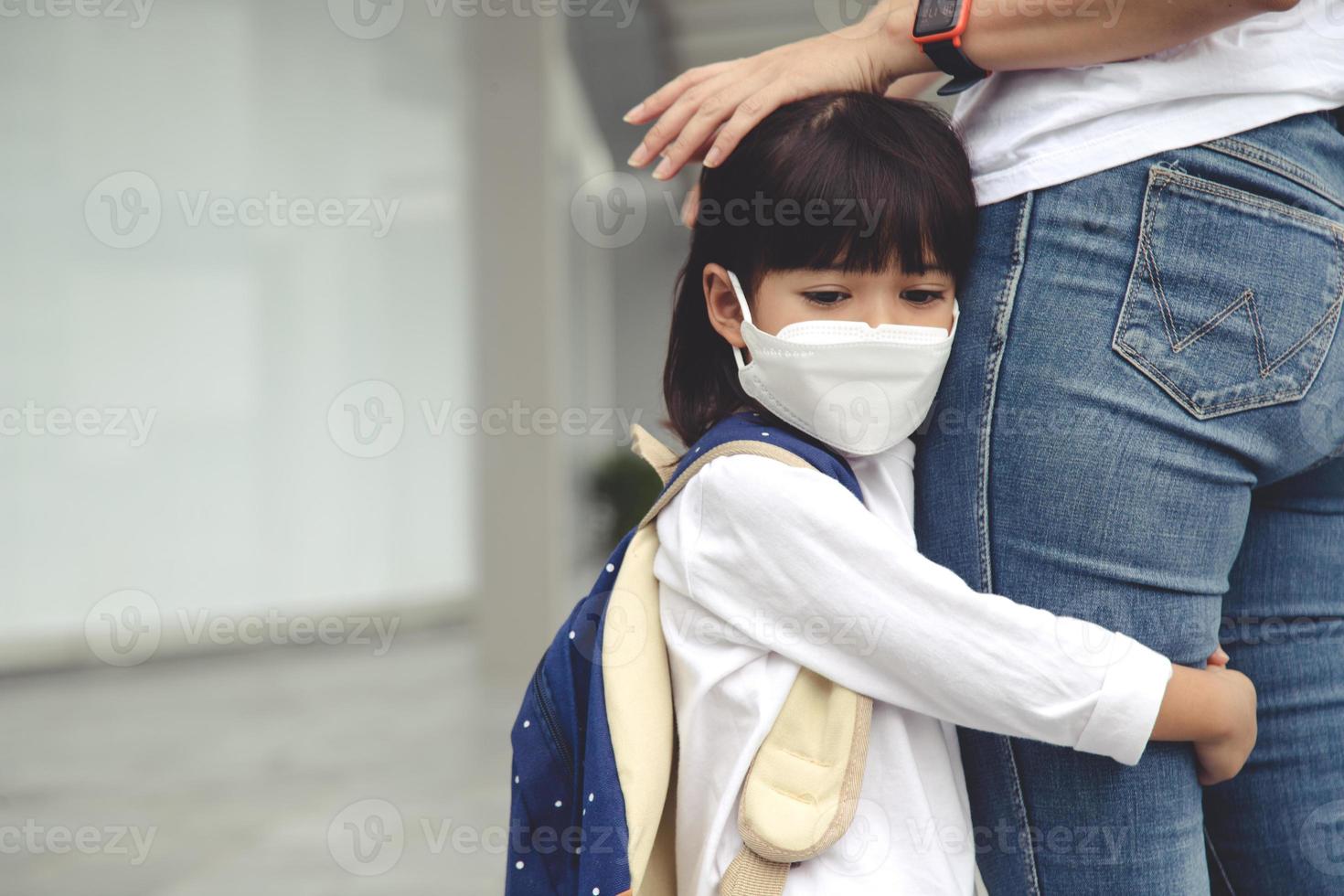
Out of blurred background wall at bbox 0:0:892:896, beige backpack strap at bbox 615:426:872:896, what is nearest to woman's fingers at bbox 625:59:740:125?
beige backpack strap at bbox 615:426:872:896

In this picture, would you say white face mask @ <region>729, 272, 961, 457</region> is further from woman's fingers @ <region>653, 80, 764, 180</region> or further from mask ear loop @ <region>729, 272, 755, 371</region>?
woman's fingers @ <region>653, 80, 764, 180</region>

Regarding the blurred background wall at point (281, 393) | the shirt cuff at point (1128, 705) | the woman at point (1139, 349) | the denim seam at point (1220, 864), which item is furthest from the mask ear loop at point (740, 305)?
the blurred background wall at point (281, 393)

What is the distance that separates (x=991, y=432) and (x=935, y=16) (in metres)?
0.40

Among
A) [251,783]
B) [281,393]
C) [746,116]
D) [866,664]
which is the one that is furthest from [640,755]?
[281,393]

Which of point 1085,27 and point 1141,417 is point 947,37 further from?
point 1141,417

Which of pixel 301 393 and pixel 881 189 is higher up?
pixel 881 189

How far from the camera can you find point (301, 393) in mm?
6164

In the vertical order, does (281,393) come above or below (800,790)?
below

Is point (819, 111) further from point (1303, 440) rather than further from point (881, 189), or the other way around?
point (1303, 440)

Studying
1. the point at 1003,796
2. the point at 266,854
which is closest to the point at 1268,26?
the point at 1003,796

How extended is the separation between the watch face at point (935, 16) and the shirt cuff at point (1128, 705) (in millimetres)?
587

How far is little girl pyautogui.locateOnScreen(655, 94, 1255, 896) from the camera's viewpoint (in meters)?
0.94

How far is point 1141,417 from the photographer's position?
95cm

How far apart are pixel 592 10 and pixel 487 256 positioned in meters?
2.31
